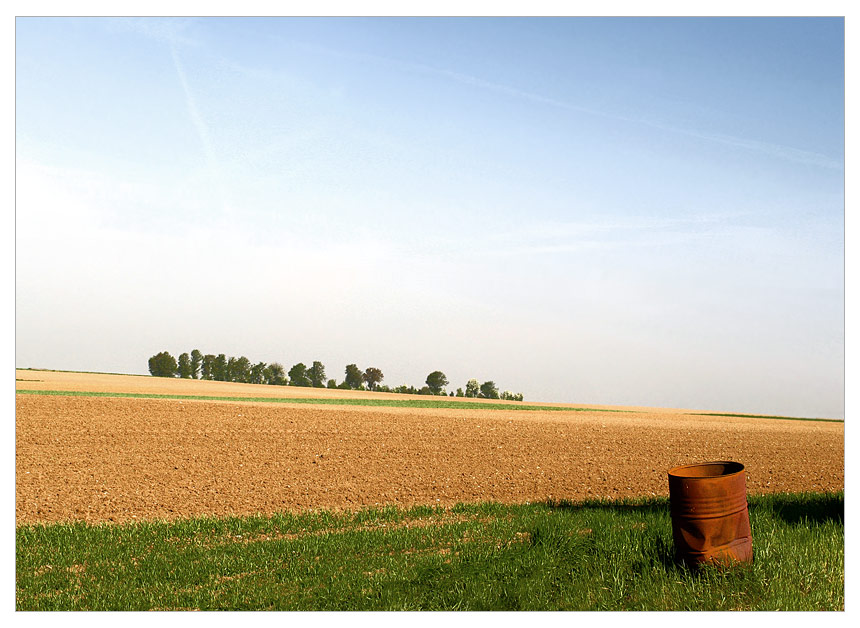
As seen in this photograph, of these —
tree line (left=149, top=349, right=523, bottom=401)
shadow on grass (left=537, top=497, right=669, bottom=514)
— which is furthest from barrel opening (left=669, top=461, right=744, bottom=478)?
tree line (left=149, top=349, right=523, bottom=401)

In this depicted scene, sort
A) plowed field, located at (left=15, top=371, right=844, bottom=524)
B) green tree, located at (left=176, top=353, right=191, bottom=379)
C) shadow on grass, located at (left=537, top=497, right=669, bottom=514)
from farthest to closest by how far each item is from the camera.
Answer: green tree, located at (left=176, top=353, right=191, bottom=379) < plowed field, located at (left=15, top=371, right=844, bottom=524) < shadow on grass, located at (left=537, top=497, right=669, bottom=514)

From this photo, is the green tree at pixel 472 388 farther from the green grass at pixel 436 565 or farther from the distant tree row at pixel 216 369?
the green grass at pixel 436 565

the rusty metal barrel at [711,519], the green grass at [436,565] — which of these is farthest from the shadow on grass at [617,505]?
the rusty metal barrel at [711,519]

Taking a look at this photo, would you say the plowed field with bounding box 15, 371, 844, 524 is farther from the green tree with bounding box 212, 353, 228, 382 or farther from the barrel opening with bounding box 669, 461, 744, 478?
the green tree with bounding box 212, 353, 228, 382

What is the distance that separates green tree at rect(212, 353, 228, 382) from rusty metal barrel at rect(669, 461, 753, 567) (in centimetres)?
9543

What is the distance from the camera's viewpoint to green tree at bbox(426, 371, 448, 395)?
8550 centimetres

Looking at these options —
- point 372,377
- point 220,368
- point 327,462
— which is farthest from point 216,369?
point 327,462

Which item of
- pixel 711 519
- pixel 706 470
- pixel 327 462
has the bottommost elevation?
pixel 327 462

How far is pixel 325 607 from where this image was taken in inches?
293

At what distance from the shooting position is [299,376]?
96.5m

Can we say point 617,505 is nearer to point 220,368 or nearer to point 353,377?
point 353,377

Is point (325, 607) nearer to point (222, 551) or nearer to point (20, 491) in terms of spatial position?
point (222, 551)

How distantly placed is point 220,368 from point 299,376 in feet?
39.7

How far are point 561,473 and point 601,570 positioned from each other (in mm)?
10289
